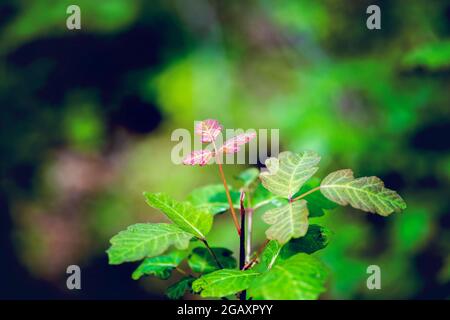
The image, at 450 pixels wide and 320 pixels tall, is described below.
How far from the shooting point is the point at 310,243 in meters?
0.57

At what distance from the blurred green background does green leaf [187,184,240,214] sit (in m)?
1.01

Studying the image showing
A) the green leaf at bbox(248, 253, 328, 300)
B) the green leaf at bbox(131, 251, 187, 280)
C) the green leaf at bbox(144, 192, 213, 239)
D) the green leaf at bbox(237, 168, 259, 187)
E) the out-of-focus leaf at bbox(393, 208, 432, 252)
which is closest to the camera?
the green leaf at bbox(248, 253, 328, 300)

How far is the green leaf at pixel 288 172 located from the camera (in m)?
0.56

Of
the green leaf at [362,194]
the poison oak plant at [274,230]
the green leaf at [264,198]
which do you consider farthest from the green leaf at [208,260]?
the green leaf at [362,194]

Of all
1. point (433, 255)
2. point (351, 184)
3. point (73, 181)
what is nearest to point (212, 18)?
point (73, 181)

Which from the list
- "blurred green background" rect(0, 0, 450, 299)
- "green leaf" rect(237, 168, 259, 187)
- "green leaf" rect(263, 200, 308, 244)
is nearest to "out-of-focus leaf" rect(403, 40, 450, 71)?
"blurred green background" rect(0, 0, 450, 299)

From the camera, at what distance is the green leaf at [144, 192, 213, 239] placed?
1.83 feet

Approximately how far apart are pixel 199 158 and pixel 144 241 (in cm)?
15

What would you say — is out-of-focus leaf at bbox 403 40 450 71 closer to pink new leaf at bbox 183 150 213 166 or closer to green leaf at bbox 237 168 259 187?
green leaf at bbox 237 168 259 187

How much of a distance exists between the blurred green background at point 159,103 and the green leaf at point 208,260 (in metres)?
1.06

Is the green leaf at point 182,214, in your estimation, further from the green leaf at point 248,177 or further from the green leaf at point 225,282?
the green leaf at point 248,177

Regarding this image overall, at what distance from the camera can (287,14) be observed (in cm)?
215

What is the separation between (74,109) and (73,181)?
460 millimetres

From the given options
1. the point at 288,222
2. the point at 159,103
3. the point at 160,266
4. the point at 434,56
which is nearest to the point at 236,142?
the point at 288,222
